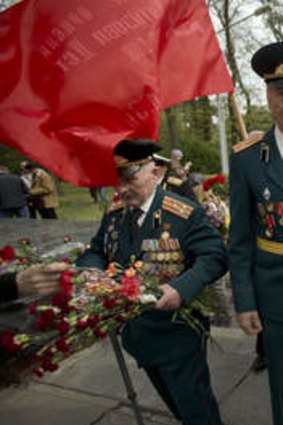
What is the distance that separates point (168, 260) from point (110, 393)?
172 centimetres

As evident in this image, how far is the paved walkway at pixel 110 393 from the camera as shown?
11.6ft

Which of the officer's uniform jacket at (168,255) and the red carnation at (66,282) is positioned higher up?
the red carnation at (66,282)

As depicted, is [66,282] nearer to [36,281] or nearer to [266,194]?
[36,281]

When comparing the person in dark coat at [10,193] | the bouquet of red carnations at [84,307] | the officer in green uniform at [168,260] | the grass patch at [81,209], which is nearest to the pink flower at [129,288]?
the bouquet of red carnations at [84,307]

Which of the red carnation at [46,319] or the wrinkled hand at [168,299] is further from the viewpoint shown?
the wrinkled hand at [168,299]

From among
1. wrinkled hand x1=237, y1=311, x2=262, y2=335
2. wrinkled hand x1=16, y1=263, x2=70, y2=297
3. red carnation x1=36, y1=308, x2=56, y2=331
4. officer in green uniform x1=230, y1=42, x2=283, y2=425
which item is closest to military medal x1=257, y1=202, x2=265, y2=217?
officer in green uniform x1=230, y1=42, x2=283, y2=425

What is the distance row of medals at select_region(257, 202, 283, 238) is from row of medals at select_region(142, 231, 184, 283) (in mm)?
458

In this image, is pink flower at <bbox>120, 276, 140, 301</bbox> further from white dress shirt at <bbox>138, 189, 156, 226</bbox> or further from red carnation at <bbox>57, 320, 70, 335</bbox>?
white dress shirt at <bbox>138, 189, 156, 226</bbox>

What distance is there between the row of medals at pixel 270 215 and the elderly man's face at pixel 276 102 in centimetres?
32

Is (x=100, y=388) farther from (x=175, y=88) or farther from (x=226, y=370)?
(x=175, y=88)

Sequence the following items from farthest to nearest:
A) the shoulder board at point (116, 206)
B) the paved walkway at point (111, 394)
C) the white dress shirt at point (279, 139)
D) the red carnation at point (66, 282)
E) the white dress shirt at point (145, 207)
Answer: the paved walkway at point (111, 394) → the shoulder board at point (116, 206) → the white dress shirt at point (145, 207) → the white dress shirt at point (279, 139) → the red carnation at point (66, 282)

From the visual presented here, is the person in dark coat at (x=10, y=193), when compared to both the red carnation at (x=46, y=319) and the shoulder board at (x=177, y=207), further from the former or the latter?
the red carnation at (x=46, y=319)

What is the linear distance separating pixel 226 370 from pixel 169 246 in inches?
69.7

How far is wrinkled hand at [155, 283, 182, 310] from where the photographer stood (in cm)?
238
